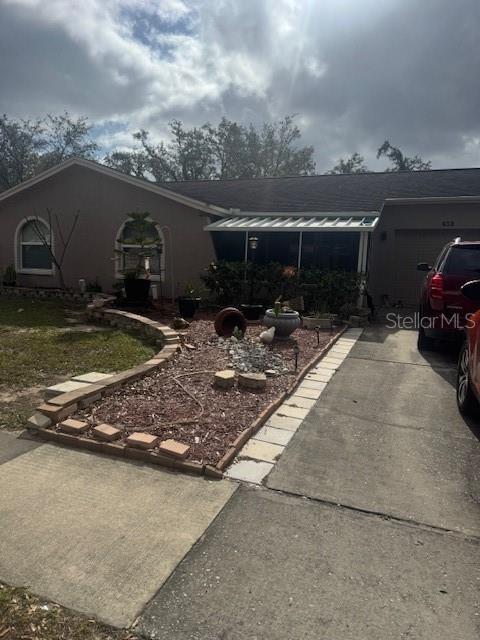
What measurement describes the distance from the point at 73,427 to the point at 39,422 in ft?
1.18

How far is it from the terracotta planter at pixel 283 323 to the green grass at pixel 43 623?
5636mm

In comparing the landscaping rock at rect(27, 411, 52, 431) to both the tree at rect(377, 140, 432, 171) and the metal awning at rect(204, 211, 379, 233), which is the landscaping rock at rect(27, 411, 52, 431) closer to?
the metal awning at rect(204, 211, 379, 233)

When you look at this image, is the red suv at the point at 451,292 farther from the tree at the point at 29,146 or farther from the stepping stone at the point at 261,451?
the tree at the point at 29,146

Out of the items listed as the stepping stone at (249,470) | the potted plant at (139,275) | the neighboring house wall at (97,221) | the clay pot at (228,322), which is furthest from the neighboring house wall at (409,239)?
the stepping stone at (249,470)

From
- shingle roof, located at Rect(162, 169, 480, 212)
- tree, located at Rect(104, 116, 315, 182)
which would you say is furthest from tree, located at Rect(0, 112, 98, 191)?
shingle roof, located at Rect(162, 169, 480, 212)

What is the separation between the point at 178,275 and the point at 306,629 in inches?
429

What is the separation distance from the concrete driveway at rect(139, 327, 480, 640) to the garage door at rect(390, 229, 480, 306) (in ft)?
32.3

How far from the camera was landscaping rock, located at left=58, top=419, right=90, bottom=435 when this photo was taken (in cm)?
351

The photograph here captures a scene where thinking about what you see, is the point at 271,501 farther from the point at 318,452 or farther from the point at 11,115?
the point at 11,115

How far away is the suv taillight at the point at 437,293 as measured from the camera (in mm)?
5988

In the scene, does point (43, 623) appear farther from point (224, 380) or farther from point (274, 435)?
point (224, 380)

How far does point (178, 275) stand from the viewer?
39.8 ft

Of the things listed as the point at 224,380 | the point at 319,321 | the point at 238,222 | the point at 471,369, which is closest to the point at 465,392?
the point at 471,369

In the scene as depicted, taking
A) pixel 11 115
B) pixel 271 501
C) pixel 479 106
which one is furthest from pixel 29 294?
pixel 11 115
